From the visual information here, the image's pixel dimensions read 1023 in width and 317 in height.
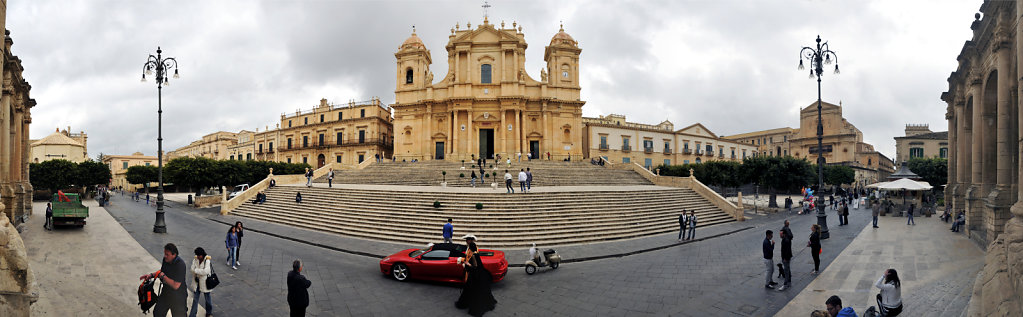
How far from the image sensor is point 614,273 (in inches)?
392

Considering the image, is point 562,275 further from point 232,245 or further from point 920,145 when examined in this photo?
point 920,145

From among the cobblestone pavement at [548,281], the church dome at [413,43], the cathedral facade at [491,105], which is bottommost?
the cobblestone pavement at [548,281]

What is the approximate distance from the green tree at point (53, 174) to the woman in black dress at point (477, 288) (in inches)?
1677

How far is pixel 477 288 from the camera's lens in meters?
7.16

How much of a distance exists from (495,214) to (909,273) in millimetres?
11713

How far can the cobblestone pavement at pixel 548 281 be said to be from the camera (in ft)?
24.2

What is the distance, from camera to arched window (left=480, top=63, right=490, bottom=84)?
137 ft

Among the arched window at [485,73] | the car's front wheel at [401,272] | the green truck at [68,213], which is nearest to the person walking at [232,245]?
the car's front wheel at [401,272]

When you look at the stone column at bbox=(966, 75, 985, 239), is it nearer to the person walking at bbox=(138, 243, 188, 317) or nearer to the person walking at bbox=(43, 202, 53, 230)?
the person walking at bbox=(138, 243, 188, 317)

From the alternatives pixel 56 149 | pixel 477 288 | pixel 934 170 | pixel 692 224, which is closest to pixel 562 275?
pixel 477 288

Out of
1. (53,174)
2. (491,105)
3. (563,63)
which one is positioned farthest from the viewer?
(563,63)

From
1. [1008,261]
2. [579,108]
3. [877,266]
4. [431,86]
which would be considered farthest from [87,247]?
[579,108]

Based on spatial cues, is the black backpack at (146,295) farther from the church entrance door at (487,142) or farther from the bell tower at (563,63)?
the bell tower at (563,63)

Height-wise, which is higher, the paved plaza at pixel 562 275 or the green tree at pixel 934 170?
the green tree at pixel 934 170
